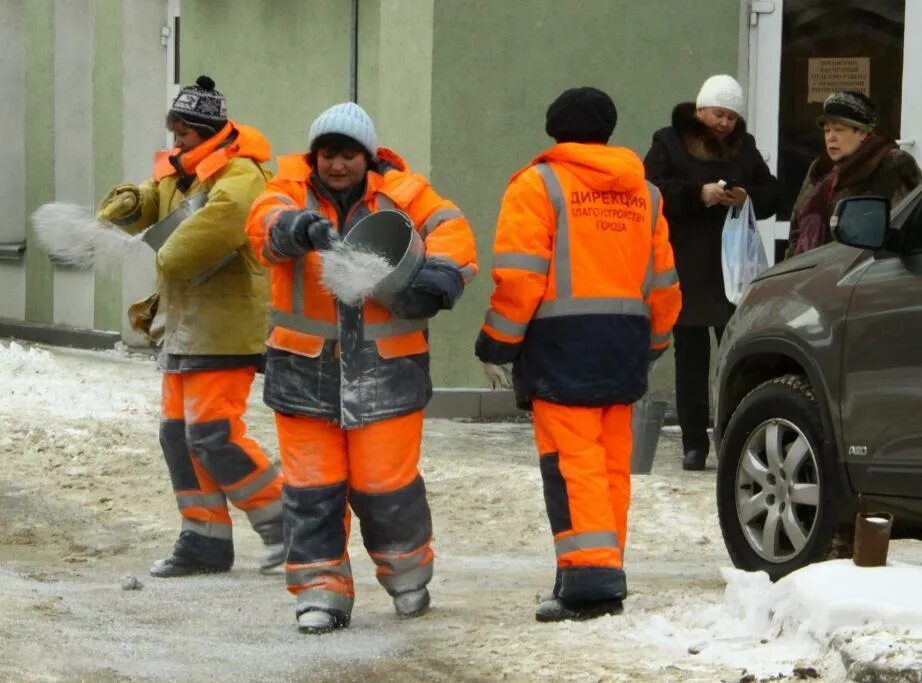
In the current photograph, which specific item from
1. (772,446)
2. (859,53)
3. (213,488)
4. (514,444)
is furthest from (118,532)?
(859,53)

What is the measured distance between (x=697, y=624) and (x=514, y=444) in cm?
564

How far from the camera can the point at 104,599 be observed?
25.7 ft

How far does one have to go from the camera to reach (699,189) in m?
10.6

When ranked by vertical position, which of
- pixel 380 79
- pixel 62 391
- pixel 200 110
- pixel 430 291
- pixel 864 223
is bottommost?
pixel 62 391

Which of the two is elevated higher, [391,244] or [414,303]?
[391,244]

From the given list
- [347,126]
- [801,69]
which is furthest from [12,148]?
[347,126]

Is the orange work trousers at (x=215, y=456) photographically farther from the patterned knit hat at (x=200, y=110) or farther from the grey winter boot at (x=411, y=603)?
the grey winter boot at (x=411, y=603)

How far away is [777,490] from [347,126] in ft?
6.47

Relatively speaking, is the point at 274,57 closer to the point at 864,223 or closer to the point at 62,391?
the point at 62,391

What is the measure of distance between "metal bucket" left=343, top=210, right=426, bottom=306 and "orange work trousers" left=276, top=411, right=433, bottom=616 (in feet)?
1.62

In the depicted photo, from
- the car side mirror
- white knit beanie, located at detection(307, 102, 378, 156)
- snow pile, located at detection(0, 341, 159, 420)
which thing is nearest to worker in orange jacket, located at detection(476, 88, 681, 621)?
white knit beanie, located at detection(307, 102, 378, 156)

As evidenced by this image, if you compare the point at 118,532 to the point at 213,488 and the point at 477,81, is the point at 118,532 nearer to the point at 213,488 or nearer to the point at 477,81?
the point at 213,488

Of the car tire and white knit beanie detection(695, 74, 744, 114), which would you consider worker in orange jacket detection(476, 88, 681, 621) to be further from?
white knit beanie detection(695, 74, 744, 114)

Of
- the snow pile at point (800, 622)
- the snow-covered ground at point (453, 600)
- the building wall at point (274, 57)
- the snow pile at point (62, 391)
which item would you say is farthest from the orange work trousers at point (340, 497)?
the building wall at point (274, 57)
